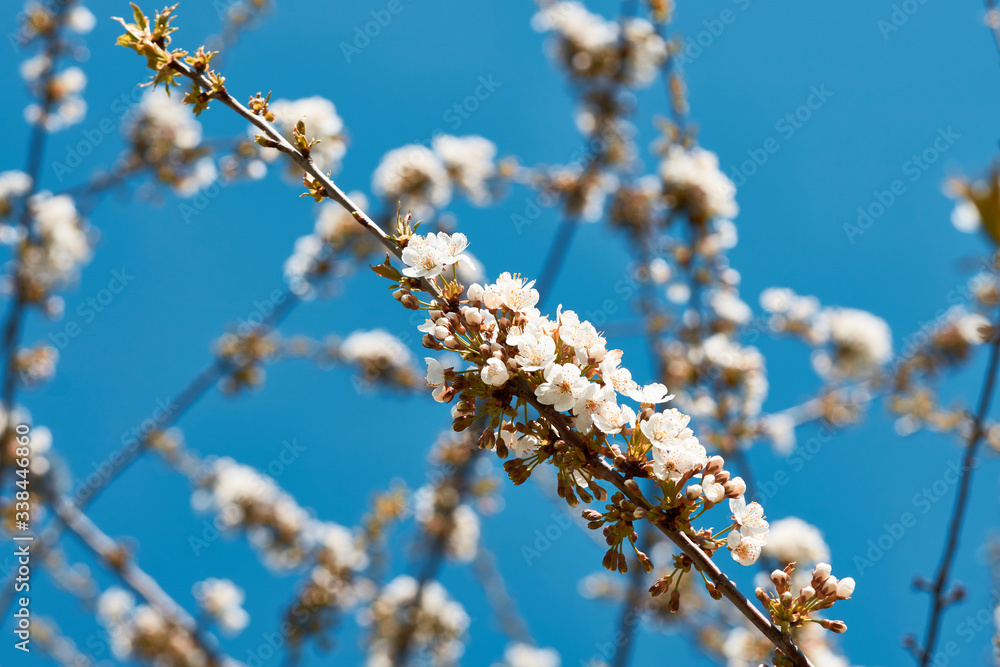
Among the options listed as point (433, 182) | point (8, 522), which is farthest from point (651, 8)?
point (8, 522)

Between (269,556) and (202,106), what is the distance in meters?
7.09

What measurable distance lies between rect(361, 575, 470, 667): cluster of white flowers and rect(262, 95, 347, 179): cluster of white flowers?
4.99 m

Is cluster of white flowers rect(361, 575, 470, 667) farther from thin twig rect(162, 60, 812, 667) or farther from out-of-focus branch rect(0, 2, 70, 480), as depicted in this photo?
thin twig rect(162, 60, 812, 667)

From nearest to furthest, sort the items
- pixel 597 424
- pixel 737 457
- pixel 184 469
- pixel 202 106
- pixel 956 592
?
pixel 597 424
pixel 202 106
pixel 956 592
pixel 737 457
pixel 184 469

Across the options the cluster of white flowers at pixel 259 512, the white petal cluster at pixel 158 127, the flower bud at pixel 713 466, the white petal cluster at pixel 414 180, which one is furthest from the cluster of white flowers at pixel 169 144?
the flower bud at pixel 713 466

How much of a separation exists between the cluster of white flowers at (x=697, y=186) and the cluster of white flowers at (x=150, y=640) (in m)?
6.67

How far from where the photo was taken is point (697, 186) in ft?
18.7

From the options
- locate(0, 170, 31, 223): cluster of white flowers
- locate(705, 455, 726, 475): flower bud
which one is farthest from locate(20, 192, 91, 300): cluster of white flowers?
locate(705, 455, 726, 475): flower bud

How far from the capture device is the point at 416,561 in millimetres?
6301

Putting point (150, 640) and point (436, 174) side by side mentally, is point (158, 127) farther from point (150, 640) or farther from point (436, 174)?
point (150, 640)

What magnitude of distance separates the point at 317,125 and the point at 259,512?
4866mm

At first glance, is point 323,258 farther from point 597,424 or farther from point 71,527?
point 597,424

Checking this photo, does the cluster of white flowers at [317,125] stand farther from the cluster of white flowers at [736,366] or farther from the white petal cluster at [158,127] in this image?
the cluster of white flowers at [736,366]

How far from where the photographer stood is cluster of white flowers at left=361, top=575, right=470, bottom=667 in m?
7.65
